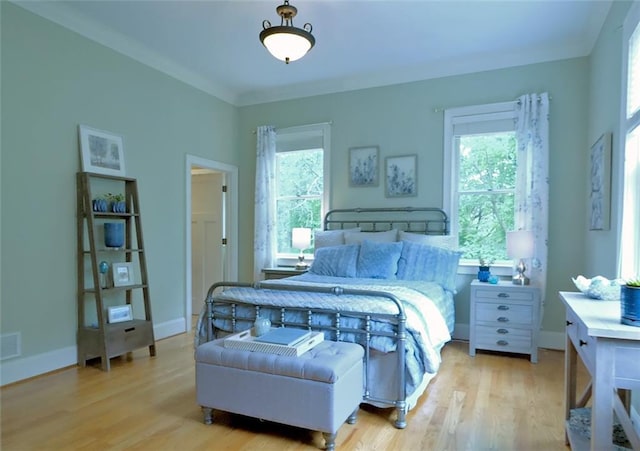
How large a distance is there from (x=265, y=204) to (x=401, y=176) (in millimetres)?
1754

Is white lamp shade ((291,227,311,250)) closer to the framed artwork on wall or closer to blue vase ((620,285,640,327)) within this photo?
the framed artwork on wall

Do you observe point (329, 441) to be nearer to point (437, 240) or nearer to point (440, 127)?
point (437, 240)

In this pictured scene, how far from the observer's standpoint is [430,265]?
3.62m

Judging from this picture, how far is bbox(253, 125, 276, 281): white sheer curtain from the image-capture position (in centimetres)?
501

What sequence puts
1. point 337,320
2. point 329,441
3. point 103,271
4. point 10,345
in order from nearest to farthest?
point 329,441
point 337,320
point 10,345
point 103,271

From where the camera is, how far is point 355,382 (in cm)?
220

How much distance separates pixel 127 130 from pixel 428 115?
3120 millimetres

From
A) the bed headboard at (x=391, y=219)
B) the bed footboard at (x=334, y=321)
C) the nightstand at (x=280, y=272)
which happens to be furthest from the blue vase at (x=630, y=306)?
the nightstand at (x=280, y=272)

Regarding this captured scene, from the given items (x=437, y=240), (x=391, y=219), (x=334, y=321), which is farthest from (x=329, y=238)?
(x=334, y=321)

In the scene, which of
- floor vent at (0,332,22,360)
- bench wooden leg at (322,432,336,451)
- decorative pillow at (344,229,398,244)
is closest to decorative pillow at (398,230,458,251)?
decorative pillow at (344,229,398,244)

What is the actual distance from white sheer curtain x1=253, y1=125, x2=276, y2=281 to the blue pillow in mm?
1604

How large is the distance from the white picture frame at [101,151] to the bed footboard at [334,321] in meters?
1.71

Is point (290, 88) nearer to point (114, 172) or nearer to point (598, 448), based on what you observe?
point (114, 172)

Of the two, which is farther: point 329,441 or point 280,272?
point 280,272
